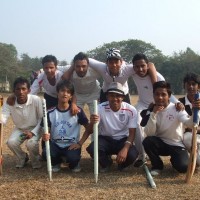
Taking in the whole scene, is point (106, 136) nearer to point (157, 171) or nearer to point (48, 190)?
point (157, 171)

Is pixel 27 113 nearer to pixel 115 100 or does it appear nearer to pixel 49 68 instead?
pixel 49 68

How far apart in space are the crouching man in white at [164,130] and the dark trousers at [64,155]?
3.87ft

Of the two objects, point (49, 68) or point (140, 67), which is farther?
point (49, 68)

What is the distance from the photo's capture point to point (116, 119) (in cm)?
601

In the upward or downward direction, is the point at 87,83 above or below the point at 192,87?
above

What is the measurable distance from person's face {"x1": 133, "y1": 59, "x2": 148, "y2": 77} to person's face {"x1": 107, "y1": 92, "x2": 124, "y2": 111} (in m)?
0.85

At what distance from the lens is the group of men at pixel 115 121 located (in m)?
5.75

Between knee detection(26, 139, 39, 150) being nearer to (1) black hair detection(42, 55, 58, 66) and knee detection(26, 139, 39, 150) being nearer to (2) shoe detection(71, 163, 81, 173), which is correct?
(2) shoe detection(71, 163, 81, 173)

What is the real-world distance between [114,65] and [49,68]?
1.35m

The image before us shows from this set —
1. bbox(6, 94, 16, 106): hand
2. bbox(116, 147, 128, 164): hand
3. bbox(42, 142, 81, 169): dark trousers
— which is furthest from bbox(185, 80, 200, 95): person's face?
bbox(6, 94, 16, 106): hand

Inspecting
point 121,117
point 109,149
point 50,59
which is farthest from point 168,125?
point 50,59

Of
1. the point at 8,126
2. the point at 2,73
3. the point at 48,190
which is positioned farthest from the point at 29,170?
the point at 2,73

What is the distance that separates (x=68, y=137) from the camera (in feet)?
20.0

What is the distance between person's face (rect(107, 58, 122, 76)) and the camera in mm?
6480
